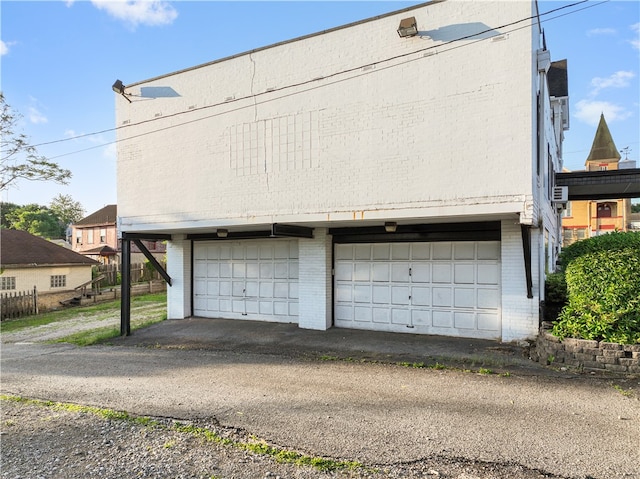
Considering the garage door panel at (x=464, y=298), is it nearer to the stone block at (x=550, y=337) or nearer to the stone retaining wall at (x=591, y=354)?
the stone block at (x=550, y=337)

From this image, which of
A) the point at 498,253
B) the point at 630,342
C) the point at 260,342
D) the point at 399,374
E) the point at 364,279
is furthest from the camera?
the point at 364,279

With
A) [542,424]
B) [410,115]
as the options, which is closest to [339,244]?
[410,115]

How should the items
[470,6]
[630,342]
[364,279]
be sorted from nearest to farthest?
1. [630,342]
2. [470,6]
3. [364,279]

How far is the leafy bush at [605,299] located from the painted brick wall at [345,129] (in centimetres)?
155

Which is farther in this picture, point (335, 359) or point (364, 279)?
point (364, 279)

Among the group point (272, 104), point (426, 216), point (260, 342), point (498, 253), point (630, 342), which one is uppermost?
point (272, 104)

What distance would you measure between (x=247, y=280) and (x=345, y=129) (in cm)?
535

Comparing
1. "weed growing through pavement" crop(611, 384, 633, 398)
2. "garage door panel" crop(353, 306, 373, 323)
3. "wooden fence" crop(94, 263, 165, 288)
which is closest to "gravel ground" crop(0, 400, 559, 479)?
"weed growing through pavement" crop(611, 384, 633, 398)

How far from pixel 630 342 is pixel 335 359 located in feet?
15.8

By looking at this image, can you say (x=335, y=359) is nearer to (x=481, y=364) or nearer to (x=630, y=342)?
(x=481, y=364)

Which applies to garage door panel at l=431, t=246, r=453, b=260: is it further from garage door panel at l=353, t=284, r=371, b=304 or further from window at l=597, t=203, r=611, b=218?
window at l=597, t=203, r=611, b=218

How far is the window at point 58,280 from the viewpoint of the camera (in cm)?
2189

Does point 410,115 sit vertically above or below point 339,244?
above

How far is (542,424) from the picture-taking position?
451 centimetres
